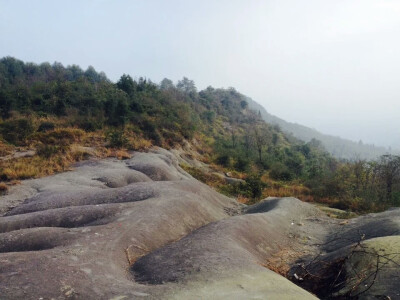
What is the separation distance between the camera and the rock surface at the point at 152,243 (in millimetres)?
5949

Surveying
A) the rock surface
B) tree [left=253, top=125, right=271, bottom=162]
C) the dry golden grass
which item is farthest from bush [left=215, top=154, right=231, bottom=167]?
the dry golden grass

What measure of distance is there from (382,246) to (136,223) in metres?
5.91

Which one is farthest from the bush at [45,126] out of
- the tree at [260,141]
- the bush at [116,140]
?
the tree at [260,141]

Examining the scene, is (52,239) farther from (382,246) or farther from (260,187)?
(260,187)

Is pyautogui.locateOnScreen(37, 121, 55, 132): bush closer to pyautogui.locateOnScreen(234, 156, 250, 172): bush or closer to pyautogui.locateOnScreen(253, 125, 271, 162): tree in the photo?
pyautogui.locateOnScreen(234, 156, 250, 172): bush

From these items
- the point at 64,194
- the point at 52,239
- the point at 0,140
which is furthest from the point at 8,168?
the point at 52,239

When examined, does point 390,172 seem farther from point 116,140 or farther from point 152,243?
point 152,243

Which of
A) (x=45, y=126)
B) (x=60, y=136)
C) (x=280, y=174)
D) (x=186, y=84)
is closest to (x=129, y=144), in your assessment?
(x=60, y=136)

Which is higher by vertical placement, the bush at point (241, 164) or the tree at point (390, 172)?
the tree at point (390, 172)

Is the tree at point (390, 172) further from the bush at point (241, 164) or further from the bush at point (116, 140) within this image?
the bush at point (116, 140)

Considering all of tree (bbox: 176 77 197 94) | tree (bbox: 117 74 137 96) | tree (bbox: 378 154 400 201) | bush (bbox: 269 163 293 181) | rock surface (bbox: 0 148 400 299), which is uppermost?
tree (bbox: 176 77 197 94)

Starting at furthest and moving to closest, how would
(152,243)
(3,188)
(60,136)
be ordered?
(60,136) < (3,188) < (152,243)

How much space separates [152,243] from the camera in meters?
8.66

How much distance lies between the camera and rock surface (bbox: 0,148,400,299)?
5949mm
